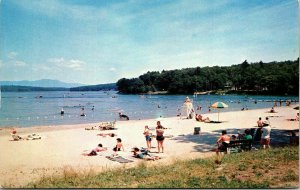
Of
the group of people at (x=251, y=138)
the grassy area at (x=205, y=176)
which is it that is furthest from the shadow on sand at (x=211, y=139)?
the grassy area at (x=205, y=176)

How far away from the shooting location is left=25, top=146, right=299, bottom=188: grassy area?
9.58 meters

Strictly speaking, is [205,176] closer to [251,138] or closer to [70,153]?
[251,138]

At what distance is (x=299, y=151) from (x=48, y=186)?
830 cm

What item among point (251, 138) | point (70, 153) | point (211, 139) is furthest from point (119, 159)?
point (211, 139)

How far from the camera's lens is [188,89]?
107625 mm

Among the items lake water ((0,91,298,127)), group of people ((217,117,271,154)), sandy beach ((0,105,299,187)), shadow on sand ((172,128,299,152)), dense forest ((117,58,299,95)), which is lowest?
lake water ((0,91,298,127))

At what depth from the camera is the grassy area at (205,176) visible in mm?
9578

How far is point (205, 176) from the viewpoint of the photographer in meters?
10.2

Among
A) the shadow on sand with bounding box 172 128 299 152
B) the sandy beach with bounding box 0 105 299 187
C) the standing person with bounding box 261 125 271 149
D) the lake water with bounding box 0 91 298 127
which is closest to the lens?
the sandy beach with bounding box 0 105 299 187

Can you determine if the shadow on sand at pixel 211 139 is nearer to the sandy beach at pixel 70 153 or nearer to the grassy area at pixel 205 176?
the sandy beach at pixel 70 153

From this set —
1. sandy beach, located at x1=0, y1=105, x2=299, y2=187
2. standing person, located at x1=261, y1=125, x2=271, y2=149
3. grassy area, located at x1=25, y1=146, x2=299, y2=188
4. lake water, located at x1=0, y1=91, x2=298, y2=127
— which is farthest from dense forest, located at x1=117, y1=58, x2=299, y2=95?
grassy area, located at x1=25, y1=146, x2=299, y2=188

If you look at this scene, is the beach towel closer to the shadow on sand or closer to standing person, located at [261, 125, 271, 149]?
the shadow on sand

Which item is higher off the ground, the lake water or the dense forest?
the dense forest

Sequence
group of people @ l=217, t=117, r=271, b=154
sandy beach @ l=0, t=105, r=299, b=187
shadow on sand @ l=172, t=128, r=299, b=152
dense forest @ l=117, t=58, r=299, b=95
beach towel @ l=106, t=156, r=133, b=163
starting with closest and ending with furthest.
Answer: sandy beach @ l=0, t=105, r=299, b=187 < group of people @ l=217, t=117, r=271, b=154 < beach towel @ l=106, t=156, r=133, b=163 < shadow on sand @ l=172, t=128, r=299, b=152 < dense forest @ l=117, t=58, r=299, b=95
